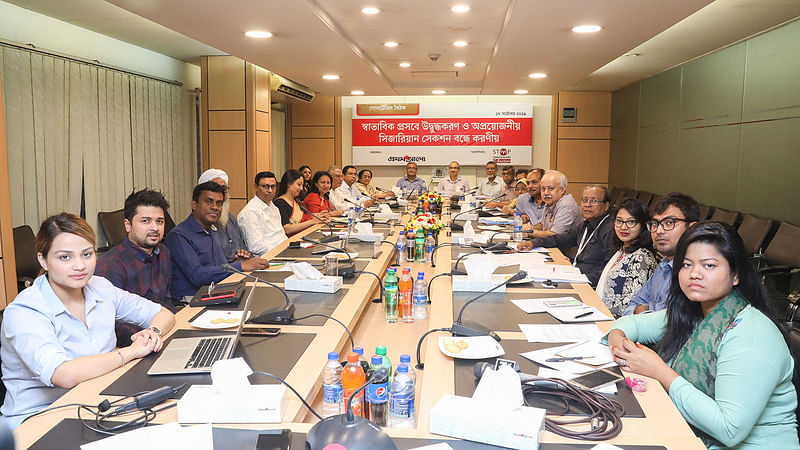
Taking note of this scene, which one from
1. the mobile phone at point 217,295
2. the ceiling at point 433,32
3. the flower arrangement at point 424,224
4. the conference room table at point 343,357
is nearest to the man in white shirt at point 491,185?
the ceiling at point 433,32

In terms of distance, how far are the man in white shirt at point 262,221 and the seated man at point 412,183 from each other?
4589mm

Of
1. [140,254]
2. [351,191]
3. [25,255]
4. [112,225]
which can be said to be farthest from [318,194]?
[140,254]

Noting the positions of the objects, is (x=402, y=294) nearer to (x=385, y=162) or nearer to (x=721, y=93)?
(x=721, y=93)

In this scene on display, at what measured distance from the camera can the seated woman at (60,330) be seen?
1746 millimetres

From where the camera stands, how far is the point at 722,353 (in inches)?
63.5

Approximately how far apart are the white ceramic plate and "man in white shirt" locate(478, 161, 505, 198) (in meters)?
7.29

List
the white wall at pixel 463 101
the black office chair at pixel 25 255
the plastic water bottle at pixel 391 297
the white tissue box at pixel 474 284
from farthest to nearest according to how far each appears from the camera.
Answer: the white wall at pixel 463 101
the black office chair at pixel 25 255
the white tissue box at pixel 474 284
the plastic water bottle at pixel 391 297

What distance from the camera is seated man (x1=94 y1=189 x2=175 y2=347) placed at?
2.62 m

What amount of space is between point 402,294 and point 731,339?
56.9 inches

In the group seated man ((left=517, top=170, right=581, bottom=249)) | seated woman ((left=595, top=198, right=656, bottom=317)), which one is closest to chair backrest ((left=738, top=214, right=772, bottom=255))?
seated man ((left=517, top=170, right=581, bottom=249))

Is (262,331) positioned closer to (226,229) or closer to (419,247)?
(419,247)

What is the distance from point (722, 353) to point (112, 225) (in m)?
5.72

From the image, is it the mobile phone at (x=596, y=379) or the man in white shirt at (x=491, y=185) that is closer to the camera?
the mobile phone at (x=596, y=379)

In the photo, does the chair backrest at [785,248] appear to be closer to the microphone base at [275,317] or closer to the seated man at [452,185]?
the microphone base at [275,317]
